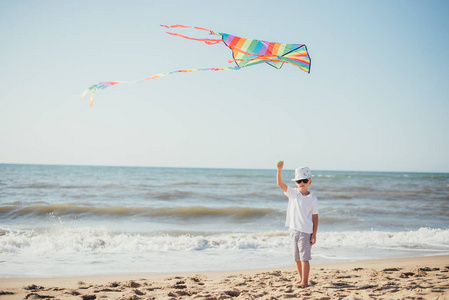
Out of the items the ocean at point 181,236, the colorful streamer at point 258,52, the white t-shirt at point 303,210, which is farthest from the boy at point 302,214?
the ocean at point 181,236

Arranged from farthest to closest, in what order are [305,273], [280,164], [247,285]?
1. [247,285]
2. [305,273]
3. [280,164]

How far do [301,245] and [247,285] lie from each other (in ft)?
2.89

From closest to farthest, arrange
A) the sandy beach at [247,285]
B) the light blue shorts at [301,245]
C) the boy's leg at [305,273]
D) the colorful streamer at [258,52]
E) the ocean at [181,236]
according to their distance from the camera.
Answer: the sandy beach at [247,285]
the light blue shorts at [301,245]
the boy's leg at [305,273]
the colorful streamer at [258,52]
the ocean at [181,236]

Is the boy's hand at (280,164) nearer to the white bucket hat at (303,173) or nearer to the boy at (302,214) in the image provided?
the boy at (302,214)

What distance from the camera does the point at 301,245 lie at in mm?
3807

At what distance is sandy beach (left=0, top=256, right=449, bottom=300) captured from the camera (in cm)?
363

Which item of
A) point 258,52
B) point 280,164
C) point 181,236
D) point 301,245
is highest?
point 258,52

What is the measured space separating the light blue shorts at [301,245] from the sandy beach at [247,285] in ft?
1.26

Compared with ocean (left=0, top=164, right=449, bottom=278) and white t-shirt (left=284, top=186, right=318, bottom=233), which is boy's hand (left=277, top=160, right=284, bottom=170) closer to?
white t-shirt (left=284, top=186, right=318, bottom=233)

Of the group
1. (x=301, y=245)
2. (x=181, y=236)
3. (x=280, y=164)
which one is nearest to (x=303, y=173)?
(x=280, y=164)

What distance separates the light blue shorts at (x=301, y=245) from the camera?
12.5ft

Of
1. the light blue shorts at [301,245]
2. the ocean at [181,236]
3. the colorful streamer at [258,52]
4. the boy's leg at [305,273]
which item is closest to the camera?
the light blue shorts at [301,245]

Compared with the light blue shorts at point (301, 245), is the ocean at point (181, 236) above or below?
below

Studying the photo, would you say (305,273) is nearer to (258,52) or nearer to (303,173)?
(303,173)
